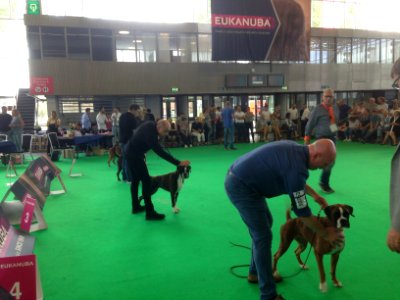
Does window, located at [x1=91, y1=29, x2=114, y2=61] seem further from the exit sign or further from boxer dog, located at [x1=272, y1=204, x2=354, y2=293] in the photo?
boxer dog, located at [x1=272, y1=204, x2=354, y2=293]

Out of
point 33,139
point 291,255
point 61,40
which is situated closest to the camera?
point 291,255

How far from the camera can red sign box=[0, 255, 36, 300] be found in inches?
108

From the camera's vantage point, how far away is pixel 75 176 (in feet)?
30.2

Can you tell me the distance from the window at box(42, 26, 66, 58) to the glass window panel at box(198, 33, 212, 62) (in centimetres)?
677

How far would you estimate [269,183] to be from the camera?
2.77m

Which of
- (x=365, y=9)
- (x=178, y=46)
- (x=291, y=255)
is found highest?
(x=365, y=9)

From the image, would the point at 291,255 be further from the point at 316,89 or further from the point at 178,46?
the point at 316,89

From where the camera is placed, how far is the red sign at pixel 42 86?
16.2 meters

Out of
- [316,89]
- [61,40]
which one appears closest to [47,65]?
[61,40]

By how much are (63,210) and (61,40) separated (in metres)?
13.0

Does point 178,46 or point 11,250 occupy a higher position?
point 178,46

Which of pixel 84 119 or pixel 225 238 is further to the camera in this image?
pixel 84 119

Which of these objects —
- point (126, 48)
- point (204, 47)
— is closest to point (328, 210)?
point (126, 48)

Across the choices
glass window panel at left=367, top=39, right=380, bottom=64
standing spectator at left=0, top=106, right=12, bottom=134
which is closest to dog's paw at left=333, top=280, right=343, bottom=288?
standing spectator at left=0, top=106, right=12, bottom=134
